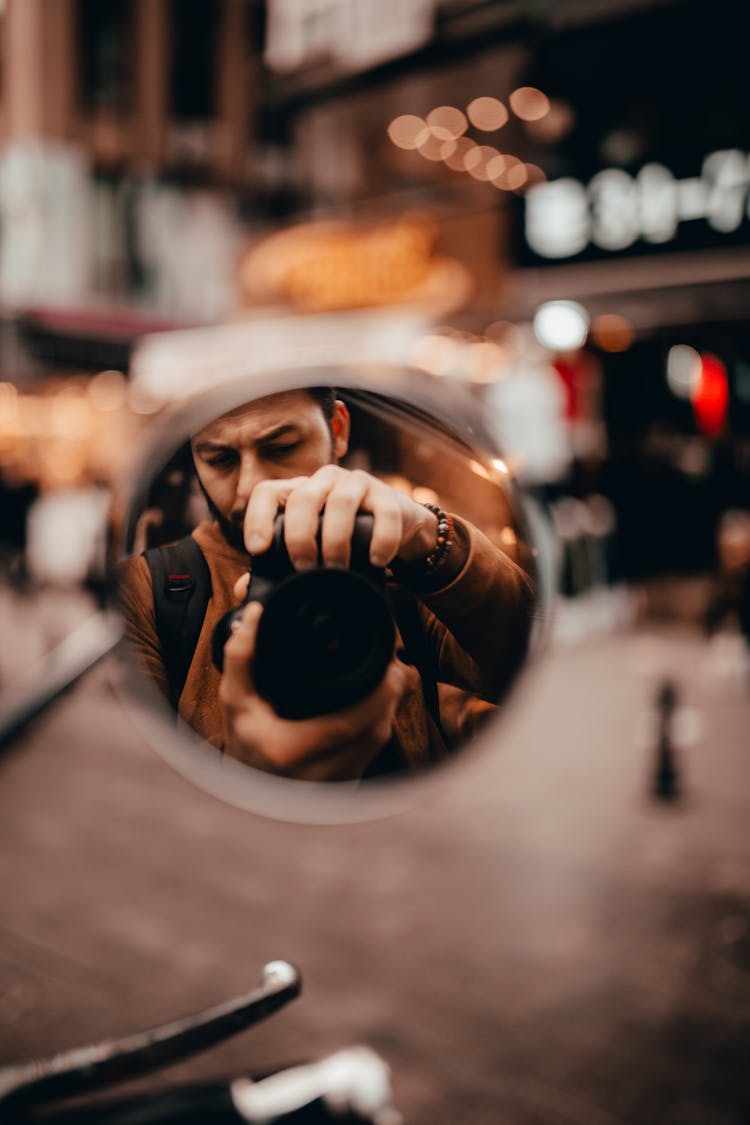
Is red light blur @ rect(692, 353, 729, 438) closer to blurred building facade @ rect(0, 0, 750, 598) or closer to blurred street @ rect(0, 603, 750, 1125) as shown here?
blurred building facade @ rect(0, 0, 750, 598)

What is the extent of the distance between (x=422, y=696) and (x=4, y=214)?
2263cm

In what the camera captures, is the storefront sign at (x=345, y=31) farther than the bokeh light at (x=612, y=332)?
Yes

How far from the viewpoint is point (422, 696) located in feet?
2.97

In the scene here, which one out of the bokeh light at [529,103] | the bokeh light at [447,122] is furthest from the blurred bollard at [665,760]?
the bokeh light at [447,122]

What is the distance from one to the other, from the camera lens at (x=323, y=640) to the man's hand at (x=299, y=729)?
2 cm

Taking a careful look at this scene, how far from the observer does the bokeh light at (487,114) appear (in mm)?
10875

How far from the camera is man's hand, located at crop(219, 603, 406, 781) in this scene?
86 cm

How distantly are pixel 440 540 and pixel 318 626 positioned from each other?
0.44 ft

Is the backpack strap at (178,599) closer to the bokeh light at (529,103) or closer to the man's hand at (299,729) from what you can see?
the man's hand at (299,729)

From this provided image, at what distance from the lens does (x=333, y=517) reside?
2.75 ft

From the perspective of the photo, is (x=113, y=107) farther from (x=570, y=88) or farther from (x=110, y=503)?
(x=110, y=503)

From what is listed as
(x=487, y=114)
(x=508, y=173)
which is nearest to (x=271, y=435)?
(x=508, y=173)

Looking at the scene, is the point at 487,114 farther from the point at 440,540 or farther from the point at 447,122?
the point at 440,540

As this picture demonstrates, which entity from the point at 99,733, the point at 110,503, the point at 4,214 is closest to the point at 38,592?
the point at 99,733
